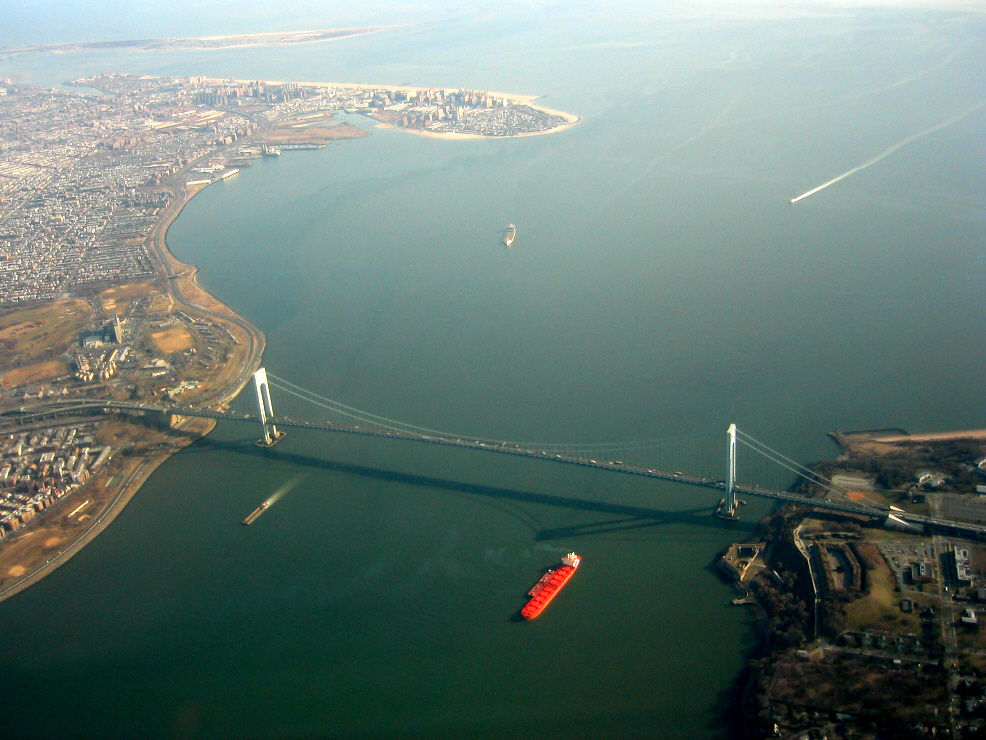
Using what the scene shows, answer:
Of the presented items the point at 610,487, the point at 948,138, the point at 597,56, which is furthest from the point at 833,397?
the point at 597,56

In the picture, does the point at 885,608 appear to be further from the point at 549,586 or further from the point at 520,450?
the point at 520,450

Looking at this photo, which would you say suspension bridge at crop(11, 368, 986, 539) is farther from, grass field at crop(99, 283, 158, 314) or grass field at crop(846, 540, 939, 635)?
grass field at crop(99, 283, 158, 314)

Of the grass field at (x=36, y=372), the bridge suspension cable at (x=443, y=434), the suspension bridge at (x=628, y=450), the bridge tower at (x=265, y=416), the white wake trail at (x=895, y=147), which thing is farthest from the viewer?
the white wake trail at (x=895, y=147)

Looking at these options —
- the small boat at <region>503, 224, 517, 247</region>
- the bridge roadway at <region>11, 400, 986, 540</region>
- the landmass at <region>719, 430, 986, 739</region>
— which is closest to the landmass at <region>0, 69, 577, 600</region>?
the bridge roadway at <region>11, 400, 986, 540</region>

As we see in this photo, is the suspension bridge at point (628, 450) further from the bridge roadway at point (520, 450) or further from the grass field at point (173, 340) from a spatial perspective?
the grass field at point (173, 340)

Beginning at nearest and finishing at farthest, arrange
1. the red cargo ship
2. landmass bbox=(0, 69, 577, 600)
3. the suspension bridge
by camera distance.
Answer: the red cargo ship → the suspension bridge → landmass bbox=(0, 69, 577, 600)

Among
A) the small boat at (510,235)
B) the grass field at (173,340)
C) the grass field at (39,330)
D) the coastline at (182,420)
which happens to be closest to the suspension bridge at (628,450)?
the coastline at (182,420)
